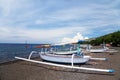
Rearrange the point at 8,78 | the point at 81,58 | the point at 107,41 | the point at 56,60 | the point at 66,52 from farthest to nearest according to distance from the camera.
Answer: the point at 107,41, the point at 66,52, the point at 56,60, the point at 81,58, the point at 8,78

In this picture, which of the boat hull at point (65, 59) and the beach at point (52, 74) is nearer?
the beach at point (52, 74)

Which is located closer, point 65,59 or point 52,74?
point 52,74

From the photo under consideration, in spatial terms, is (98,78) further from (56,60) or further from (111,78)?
(56,60)

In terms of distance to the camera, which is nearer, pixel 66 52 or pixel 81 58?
pixel 81 58

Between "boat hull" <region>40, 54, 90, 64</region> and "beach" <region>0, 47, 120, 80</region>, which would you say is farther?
"boat hull" <region>40, 54, 90, 64</region>

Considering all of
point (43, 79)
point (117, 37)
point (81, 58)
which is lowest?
point (43, 79)

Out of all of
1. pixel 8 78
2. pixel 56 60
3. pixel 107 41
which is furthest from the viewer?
pixel 107 41

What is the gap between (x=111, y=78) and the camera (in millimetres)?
13516

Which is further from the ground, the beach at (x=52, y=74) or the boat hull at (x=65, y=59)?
the boat hull at (x=65, y=59)

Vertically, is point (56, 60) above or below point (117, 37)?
below

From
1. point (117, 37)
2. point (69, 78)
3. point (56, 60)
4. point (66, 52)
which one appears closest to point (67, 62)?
point (56, 60)

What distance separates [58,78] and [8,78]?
4.23 meters

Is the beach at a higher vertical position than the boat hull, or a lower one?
lower

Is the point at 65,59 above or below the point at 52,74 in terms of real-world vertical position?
above
